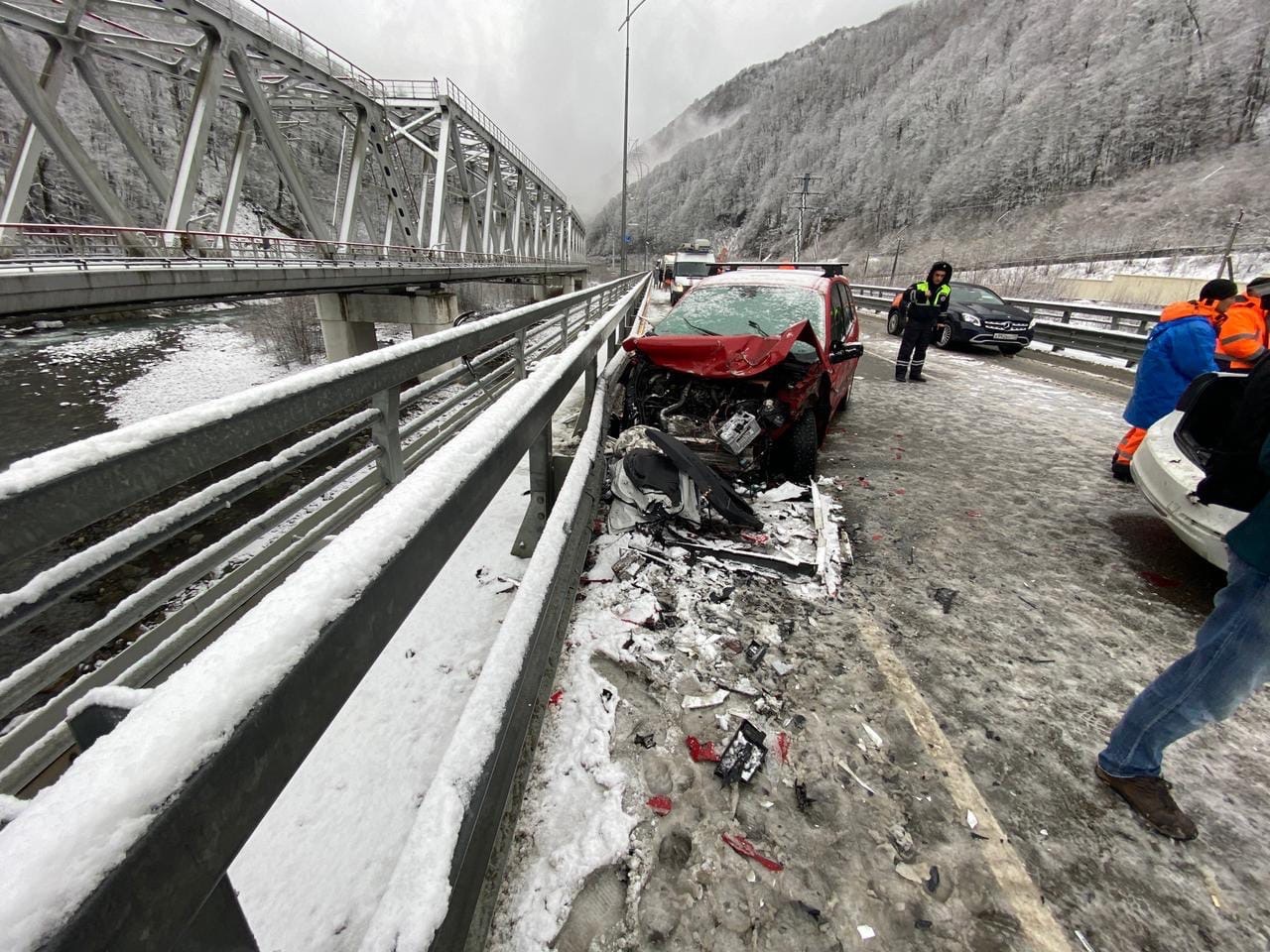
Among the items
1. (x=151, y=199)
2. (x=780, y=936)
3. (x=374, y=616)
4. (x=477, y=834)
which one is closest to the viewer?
(x=374, y=616)

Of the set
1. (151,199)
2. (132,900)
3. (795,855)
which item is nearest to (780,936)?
(795,855)

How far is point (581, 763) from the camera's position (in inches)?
83.5

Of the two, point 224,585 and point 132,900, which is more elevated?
point 132,900

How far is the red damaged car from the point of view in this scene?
15.0 feet

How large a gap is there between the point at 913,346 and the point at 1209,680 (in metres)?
8.59

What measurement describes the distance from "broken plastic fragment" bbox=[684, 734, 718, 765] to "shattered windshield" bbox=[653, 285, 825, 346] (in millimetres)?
3881

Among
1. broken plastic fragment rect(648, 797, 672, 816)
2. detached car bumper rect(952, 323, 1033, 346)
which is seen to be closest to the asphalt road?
broken plastic fragment rect(648, 797, 672, 816)

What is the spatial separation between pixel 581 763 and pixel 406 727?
0.72 meters

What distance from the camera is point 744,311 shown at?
223 inches

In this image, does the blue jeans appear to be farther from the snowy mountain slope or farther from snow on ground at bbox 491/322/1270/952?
the snowy mountain slope

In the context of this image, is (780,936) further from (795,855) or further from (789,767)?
(789,767)

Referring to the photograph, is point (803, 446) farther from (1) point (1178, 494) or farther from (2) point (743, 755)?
(2) point (743, 755)

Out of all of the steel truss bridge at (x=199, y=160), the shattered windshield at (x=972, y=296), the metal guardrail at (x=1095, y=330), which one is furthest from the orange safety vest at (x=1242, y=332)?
the steel truss bridge at (x=199, y=160)

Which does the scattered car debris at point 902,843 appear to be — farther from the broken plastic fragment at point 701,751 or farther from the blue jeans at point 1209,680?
the blue jeans at point 1209,680
